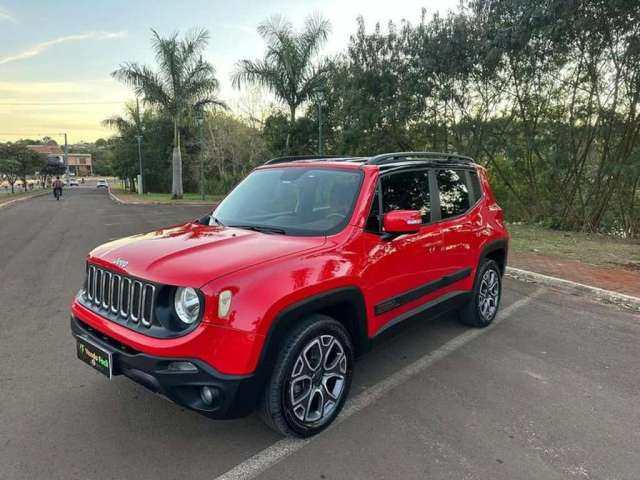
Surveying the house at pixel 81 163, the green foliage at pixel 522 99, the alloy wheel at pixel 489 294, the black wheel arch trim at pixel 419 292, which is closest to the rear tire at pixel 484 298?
the alloy wheel at pixel 489 294

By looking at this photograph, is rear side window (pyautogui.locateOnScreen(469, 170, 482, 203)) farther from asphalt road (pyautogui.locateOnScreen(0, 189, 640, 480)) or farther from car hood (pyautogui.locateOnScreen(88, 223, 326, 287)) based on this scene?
car hood (pyautogui.locateOnScreen(88, 223, 326, 287))

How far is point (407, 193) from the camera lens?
371cm

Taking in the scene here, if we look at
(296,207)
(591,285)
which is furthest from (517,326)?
(296,207)

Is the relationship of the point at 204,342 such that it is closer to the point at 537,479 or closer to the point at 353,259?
the point at 353,259

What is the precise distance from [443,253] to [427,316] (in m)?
0.58

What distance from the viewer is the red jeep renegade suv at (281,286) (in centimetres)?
242

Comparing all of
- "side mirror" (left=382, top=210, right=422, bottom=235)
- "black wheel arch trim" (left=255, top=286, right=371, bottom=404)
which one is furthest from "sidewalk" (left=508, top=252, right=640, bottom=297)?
"black wheel arch trim" (left=255, top=286, right=371, bottom=404)

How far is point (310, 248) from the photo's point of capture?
286 centimetres

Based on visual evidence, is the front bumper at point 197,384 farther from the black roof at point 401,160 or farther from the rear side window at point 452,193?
the rear side window at point 452,193

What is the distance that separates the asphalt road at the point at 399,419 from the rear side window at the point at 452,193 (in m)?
1.10

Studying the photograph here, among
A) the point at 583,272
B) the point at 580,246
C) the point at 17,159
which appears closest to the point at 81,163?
the point at 17,159

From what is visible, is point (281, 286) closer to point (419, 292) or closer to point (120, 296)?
point (120, 296)

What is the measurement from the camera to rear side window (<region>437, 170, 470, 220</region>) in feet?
13.5

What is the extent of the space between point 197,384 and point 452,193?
2.99 metres
